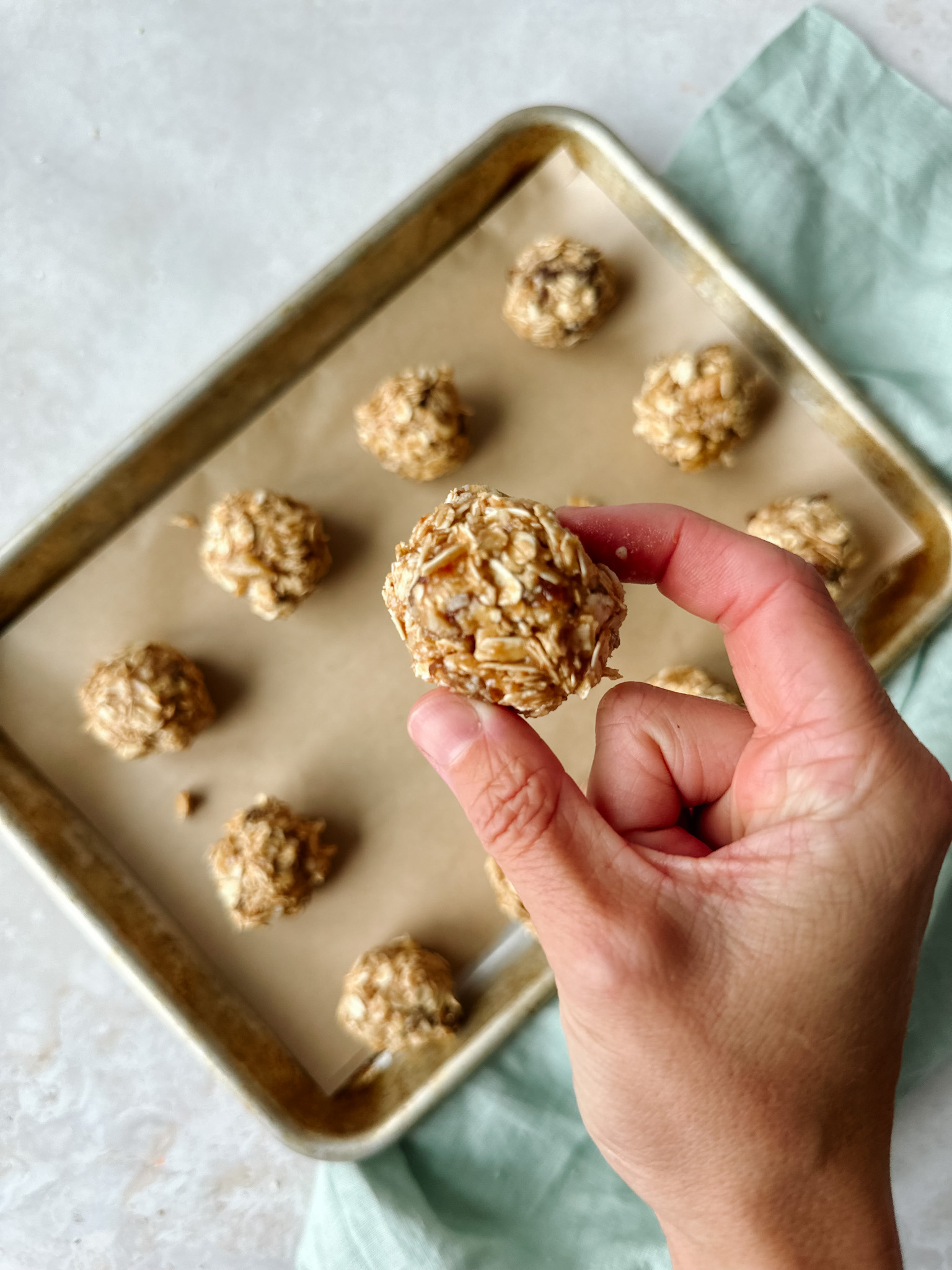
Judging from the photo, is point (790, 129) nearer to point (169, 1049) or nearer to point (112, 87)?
point (112, 87)

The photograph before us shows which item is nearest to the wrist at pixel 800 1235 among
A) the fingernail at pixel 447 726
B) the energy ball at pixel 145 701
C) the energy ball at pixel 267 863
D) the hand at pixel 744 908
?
the hand at pixel 744 908

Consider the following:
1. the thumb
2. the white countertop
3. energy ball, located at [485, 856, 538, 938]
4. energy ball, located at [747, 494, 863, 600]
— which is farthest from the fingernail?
the white countertop

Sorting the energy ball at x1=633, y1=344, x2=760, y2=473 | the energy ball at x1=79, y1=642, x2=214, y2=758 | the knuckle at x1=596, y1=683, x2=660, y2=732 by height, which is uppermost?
the energy ball at x1=79, y1=642, x2=214, y2=758

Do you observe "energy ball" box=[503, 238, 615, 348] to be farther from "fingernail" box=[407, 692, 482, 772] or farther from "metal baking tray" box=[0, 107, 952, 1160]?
"fingernail" box=[407, 692, 482, 772]

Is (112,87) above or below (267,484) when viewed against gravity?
above

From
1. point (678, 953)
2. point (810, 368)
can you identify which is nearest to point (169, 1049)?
point (678, 953)

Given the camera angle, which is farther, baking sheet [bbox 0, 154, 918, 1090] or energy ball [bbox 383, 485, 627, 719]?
baking sheet [bbox 0, 154, 918, 1090]
